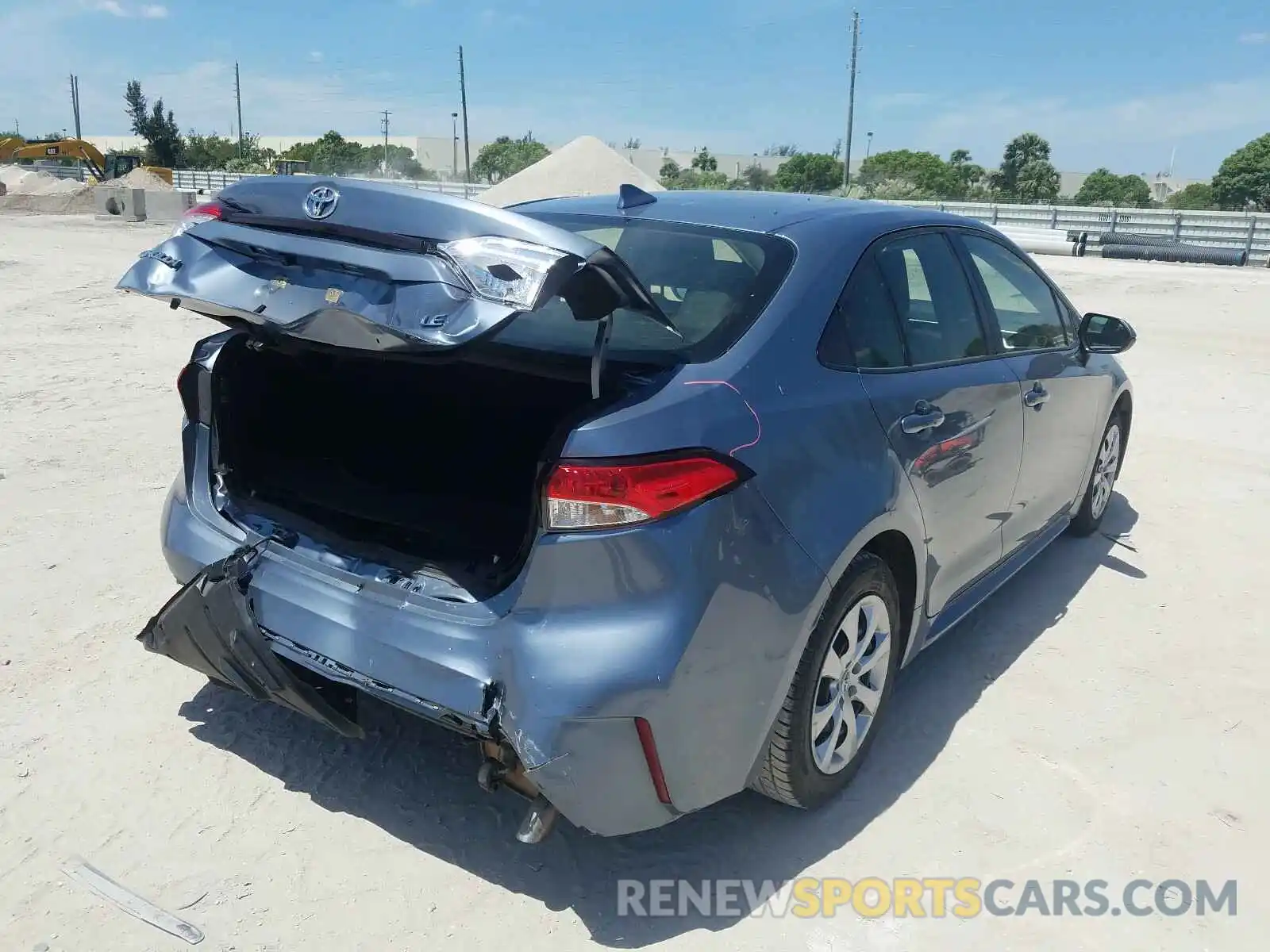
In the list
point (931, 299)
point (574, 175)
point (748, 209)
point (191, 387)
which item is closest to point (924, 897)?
point (931, 299)

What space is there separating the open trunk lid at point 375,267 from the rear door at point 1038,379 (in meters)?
1.99

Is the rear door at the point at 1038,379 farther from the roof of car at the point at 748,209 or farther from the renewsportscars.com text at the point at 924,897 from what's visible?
the renewsportscars.com text at the point at 924,897

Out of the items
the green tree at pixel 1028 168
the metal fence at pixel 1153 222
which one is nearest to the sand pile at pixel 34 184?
the metal fence at pixel 1153 222

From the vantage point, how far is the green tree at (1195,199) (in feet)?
176

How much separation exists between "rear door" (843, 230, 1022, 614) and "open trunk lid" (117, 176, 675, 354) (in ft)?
2.93

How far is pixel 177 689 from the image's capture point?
3449 millimetres

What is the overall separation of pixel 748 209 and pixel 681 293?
54 centimetres

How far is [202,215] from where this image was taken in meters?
2.79

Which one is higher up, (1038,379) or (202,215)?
(202,215)

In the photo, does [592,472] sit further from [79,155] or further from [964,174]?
[964,174]

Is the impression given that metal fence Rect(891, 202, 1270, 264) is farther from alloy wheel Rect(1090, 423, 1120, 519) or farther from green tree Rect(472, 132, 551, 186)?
green tree Rect(472, 132, 551, 186)

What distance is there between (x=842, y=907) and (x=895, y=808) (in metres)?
0.49

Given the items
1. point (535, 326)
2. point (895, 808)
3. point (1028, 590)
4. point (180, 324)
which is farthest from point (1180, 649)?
point (180, 324)

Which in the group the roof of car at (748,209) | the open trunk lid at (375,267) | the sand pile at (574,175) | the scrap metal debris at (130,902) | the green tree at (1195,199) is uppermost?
the green tree at (1195,199)
